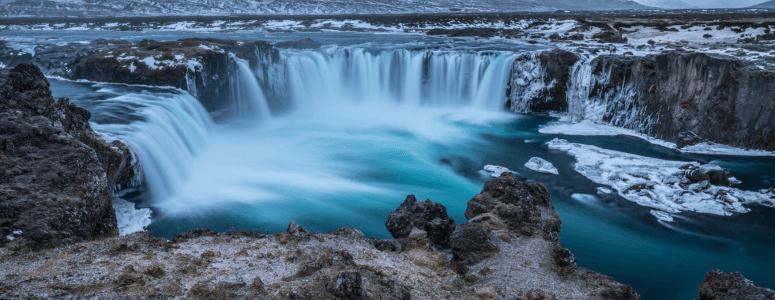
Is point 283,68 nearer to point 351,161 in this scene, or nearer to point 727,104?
point 351,161

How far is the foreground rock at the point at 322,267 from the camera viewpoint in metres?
5.70

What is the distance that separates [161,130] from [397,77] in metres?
15.2

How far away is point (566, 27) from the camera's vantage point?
135 ft

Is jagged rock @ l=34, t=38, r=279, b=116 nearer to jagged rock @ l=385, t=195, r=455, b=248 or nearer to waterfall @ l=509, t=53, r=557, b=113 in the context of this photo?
waterfall @ l=509, t=53, r=557, b=113

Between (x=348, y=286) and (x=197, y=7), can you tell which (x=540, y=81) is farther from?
(x=197, y=7)

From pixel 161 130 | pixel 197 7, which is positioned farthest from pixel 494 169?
pixel 197 7

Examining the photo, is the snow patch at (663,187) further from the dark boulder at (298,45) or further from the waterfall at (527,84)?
the dark boulder at (298,45)

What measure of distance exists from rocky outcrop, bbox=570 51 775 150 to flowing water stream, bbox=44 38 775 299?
3.74 feet

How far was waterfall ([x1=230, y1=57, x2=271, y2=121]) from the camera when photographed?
22.9 meters

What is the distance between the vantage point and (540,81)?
24.3 metres

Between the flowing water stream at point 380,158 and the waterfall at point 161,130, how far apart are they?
0.05m

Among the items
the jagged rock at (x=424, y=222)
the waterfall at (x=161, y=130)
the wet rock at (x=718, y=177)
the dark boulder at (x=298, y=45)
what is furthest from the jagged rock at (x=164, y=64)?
the wet rock at (x=718, y=177)

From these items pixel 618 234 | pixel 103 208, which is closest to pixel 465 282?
pixel 103 208

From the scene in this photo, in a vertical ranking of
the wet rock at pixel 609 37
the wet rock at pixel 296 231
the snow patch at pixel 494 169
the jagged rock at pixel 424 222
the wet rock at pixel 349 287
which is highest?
the wet rock at pixel 609 37
